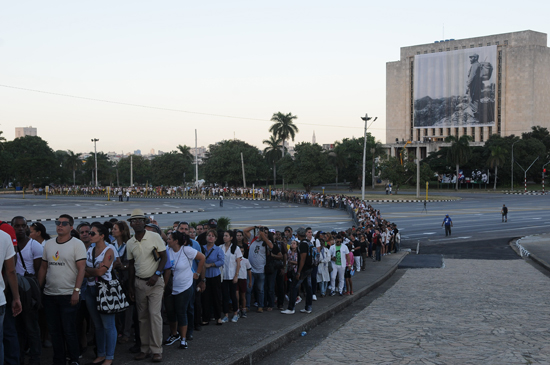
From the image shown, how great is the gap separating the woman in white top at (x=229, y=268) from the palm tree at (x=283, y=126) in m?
92.5

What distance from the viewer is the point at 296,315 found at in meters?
10.1

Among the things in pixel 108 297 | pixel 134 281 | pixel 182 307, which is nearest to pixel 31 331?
pixel 108 297

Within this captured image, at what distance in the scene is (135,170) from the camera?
14188cm

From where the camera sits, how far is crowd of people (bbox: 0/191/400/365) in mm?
6281

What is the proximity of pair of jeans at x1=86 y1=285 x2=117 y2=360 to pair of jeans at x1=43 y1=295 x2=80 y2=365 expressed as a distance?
19cm

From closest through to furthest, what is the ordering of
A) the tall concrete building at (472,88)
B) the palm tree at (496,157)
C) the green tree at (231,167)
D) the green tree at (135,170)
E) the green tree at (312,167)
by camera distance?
the green tree at (312,167) → the palm tree at (496,157) → the green tree at (231,167) → the tall concrete building at (472,88) → the green tree at (135,170)

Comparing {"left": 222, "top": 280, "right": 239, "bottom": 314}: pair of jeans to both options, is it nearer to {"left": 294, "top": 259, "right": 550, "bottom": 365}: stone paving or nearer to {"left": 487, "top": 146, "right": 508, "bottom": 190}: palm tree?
{"left": 294, "top": 259, "right": 550, "bottom": 365}: stone paving

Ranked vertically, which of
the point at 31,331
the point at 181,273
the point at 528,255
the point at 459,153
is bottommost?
the point at 528,255

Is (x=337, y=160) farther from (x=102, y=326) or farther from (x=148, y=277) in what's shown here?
(x=102, y=326)

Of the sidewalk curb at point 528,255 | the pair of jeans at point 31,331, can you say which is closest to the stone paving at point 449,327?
the pair of jeans at point 31,331

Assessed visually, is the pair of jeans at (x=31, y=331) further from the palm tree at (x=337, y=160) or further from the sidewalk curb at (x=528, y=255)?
the palm tree at (x=337, y=160)

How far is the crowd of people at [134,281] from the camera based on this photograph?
20.6ft

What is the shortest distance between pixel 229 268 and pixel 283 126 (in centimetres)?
9301

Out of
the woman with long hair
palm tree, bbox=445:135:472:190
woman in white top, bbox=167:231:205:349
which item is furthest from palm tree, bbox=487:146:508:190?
woman in white top, bbox=167:231:205:349
